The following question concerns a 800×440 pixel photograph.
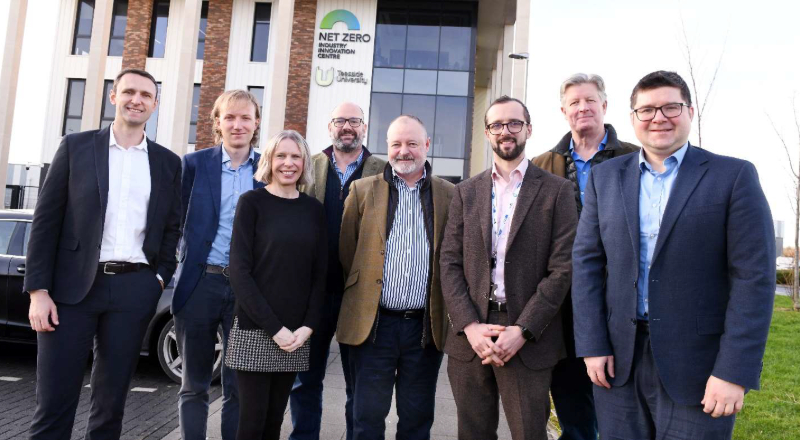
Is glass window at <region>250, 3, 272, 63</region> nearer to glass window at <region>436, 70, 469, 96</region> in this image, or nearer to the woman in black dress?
glass window at <region>436, 70, 469, 96</region>

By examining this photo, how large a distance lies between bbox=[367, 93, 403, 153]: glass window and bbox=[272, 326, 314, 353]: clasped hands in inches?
719

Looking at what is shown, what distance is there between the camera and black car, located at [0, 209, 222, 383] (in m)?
5.95

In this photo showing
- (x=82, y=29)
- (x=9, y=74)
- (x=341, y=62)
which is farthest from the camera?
(x=82, y=29)

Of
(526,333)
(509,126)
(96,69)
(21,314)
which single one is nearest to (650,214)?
(526,333)

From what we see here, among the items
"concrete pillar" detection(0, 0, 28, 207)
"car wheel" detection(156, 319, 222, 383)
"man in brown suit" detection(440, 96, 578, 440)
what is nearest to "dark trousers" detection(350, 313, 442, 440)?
"man in brown suit" detection(440, 96, 578, 440)

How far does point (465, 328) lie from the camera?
3006 mm

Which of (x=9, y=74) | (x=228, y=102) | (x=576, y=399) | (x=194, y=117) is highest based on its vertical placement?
(x=9, y=74)

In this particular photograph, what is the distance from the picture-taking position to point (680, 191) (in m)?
2.38

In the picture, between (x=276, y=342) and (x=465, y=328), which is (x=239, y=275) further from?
(x=465, y=328)

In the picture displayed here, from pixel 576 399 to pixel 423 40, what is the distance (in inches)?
781

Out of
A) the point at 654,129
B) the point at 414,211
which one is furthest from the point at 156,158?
the point at 654,129

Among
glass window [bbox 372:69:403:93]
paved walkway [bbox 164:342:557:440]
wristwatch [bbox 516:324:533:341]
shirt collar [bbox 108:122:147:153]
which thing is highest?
glass window [bbox 372:69:403:93]

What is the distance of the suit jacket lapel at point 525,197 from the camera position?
307 centimetres

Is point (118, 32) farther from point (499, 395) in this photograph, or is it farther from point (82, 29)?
point (499, 395)
